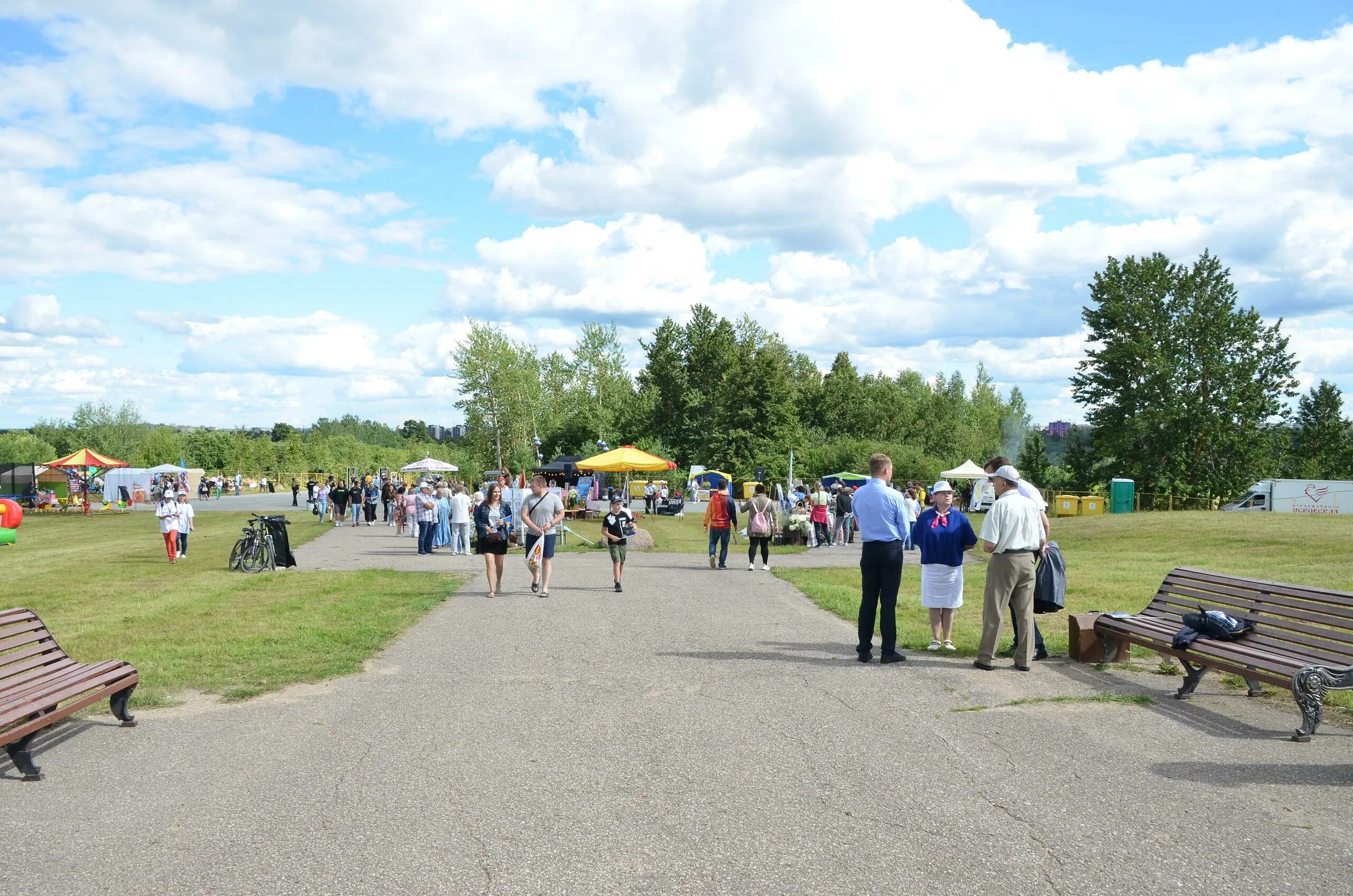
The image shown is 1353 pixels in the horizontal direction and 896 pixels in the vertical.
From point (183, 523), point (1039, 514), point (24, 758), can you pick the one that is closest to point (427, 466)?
point (183, 523)

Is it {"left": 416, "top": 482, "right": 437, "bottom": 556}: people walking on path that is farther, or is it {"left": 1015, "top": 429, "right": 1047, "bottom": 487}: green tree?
{"left": 1015, "top": 429, "right": 1047, "bottom": 487}: green tree

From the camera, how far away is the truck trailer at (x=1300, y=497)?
49656 millimetres

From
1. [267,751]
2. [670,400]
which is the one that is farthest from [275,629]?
[670,400]

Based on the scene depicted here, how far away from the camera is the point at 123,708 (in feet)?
22.0

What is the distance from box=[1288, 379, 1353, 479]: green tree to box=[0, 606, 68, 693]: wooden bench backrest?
66.3 meters

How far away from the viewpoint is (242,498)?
66.8 meters

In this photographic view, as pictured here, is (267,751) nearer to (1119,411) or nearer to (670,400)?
(1119,411)

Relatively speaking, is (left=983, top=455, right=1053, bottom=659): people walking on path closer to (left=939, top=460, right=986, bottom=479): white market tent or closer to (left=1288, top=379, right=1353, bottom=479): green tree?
(left=939, top=460, right=986, bottom=479): white market tent

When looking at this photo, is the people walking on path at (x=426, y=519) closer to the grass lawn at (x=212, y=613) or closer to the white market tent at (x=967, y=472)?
the grass lawn at (x=212, y=613)

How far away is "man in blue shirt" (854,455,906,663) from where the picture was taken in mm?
8664

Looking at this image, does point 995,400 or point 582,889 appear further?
point 995,400

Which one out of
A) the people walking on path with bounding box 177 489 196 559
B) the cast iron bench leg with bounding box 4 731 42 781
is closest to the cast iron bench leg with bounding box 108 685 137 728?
the cast iron bench leg with bounding box 4 731 42 781

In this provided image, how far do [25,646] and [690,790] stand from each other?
4.72m

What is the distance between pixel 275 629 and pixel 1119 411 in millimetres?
54991
